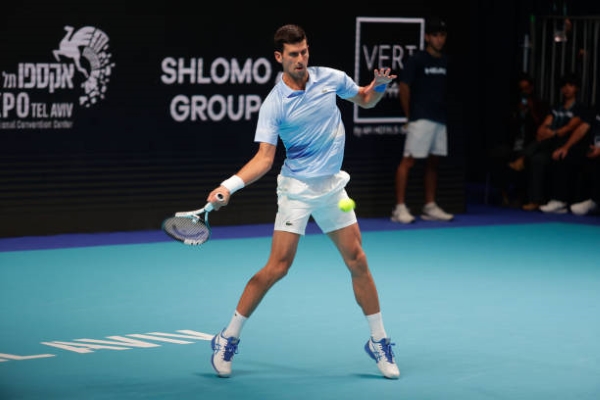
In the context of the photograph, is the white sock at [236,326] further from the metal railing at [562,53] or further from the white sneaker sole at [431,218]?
the metal railing at [562,53]

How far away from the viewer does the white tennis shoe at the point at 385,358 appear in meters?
6.86

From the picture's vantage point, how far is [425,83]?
43.1 ft

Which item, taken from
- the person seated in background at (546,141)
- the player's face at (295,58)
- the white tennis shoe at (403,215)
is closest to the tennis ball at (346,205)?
the player's face at (295,58)

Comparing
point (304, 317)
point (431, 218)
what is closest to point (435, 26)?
point (431, 218)

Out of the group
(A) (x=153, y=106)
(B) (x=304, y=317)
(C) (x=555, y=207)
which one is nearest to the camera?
(B) (x=304, y=317)

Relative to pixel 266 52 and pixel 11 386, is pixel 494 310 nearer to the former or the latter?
pixel 11 386

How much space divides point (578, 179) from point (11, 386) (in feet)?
30.9

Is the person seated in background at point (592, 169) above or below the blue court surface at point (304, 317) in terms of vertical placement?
above

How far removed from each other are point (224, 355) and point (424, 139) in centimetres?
676

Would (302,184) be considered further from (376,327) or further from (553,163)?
(553,163)

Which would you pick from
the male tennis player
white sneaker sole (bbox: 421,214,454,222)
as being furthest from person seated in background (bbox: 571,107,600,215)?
the male tennis player

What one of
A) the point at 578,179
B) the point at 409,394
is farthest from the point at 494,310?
the point at 578,179

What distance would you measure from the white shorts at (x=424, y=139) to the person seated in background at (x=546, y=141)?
1.75 metres

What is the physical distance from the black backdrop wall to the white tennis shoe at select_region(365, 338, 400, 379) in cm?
595
